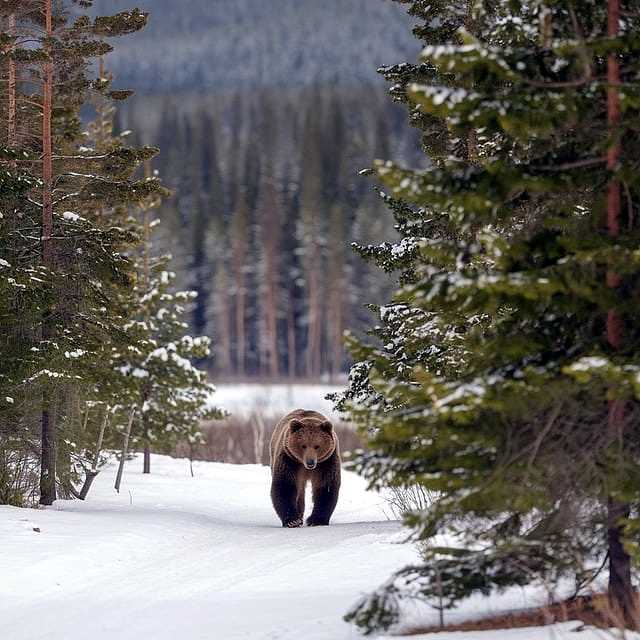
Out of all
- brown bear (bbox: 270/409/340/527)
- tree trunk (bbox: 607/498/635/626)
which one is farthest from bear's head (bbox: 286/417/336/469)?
tree trunk (bbox: 607/498/635/626)

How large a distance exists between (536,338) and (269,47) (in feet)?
575

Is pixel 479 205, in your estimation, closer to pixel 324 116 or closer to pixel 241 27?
pixel 324 116

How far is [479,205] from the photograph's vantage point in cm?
620

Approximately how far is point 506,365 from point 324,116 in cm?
9971

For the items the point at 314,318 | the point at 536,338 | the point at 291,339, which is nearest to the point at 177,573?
the point at 536,338

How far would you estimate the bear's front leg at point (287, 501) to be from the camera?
13062 millimetres

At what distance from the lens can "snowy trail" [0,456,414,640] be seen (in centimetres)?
743

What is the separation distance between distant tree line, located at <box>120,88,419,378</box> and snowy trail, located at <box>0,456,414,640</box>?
52.6 meters

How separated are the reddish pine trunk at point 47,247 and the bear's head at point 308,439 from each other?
3150 mm

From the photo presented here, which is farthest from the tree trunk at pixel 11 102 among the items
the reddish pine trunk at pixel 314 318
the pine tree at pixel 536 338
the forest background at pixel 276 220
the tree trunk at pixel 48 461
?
the reddish pine trunk at pixel 314 318

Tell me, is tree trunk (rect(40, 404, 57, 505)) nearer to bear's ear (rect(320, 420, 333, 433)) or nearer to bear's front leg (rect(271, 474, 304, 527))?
bear's front leg (rect(271, 474, 304, 527))

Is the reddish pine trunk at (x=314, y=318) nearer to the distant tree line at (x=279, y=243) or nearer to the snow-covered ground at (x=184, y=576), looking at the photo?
the distant tree line at (x=279, y=243)

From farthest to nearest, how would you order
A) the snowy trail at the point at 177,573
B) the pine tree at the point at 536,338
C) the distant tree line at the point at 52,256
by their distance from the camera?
1. the distant tree line at the point at 52,256
2. the snowy trail at the point at 177,573
3. the pine tree at the point at 536,338

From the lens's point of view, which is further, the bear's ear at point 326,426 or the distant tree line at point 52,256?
the bear's ear at point 326,426
